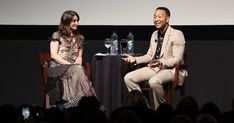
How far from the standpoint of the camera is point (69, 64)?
625 cm

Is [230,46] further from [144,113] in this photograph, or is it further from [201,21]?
[144,113]

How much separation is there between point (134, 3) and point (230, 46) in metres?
1.34

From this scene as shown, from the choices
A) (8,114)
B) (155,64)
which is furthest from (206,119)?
(155,64)

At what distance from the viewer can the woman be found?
6.19 meters

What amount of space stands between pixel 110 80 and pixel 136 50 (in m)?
1.19

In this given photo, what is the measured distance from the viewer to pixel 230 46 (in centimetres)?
739

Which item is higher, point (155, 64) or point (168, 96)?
point (155, 64)

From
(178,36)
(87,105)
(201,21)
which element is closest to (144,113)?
(87,105)

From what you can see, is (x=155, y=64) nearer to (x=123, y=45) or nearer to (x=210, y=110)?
(x=123, y=45)

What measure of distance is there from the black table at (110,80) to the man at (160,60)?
0.15m

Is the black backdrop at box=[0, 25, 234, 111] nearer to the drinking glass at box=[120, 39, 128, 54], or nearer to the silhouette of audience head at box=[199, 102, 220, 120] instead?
the drinking glass at box=[120, 39, 128, 54]

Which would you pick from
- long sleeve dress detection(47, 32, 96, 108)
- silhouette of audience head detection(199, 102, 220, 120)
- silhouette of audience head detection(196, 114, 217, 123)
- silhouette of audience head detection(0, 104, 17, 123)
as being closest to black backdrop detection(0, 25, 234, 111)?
long sleeve dress detection(47, 32, 96, 108)

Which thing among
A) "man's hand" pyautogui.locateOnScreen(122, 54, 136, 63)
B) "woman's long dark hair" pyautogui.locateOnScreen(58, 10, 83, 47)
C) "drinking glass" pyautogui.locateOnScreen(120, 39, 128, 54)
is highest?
"woman's long dark hair" pyautogui.locateOnScreen(58, 10, 83, 47)

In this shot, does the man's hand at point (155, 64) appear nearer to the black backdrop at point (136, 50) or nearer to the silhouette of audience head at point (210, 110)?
the black backdrop at point (136, 50)
